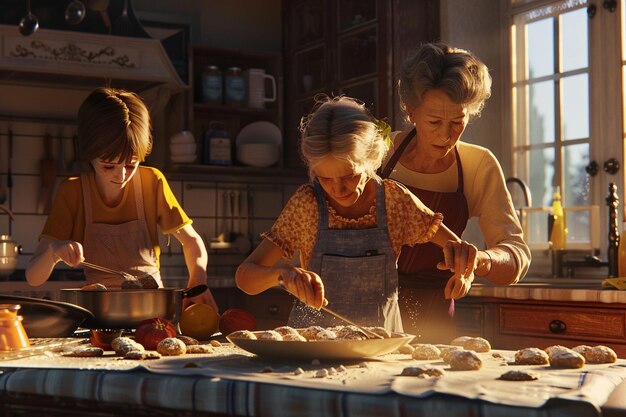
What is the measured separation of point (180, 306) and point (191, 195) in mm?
3333

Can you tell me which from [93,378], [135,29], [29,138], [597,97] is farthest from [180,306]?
[29,138]

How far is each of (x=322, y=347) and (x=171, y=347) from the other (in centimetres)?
31

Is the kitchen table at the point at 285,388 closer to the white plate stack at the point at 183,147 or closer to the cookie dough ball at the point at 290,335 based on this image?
the cookie dough ball at the point at 290,335

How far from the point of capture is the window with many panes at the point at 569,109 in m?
3.95

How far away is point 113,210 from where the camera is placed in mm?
2352

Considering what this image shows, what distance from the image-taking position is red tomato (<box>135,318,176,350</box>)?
1.70m

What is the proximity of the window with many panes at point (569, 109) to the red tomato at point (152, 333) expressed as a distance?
8.66ft

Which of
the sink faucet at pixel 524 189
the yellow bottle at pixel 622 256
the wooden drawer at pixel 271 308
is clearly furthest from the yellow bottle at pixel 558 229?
the wooden drawer at pixel 271 308

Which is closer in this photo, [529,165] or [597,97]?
[597,97]

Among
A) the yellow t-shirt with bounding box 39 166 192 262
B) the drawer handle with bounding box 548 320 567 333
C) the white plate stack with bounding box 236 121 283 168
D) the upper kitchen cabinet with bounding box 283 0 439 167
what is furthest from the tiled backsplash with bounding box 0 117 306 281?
the yellow t-shirt with bounding box 39 166 192 262

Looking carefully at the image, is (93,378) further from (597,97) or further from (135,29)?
(135,29)

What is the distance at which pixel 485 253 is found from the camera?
2008 millimetres

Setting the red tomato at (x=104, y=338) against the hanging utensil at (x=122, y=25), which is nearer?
the red tomato at (x=104, y=338)

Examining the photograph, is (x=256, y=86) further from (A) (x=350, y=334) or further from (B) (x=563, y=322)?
(A) (x=350, y=334)
